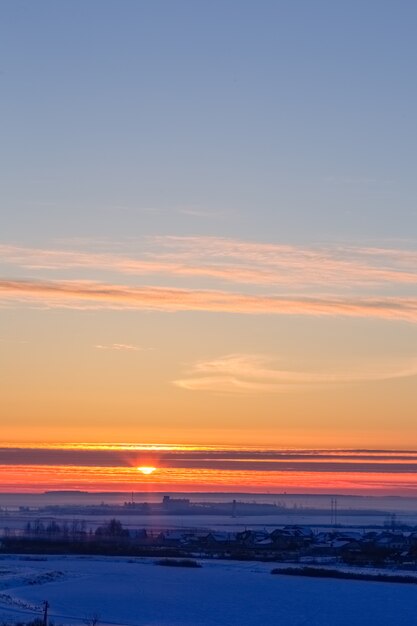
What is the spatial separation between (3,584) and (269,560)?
902 inches

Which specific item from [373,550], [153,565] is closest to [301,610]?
[153,565]

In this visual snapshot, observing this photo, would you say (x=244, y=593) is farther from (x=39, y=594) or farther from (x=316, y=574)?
(x=316, y=574)

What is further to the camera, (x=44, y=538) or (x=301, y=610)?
(x=44, y=538)

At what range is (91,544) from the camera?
70750mm

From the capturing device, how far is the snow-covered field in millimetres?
30562

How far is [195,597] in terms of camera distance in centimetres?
3628

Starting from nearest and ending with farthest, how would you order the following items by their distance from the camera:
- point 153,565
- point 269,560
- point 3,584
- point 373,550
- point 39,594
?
1. point 39,594
2. point 3,584
3. point 153,565
4. point 269,560
5. point 373,550

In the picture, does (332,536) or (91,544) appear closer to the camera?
(91,544)

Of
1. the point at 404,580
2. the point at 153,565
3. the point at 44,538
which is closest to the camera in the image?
the point at 404,580

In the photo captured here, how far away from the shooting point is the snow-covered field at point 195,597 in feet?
100

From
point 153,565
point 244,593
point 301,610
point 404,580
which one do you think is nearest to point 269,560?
point 153,565

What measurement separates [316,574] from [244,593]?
10.5m

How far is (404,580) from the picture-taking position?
45375 mm

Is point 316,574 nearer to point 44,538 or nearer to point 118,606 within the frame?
point 118,606
